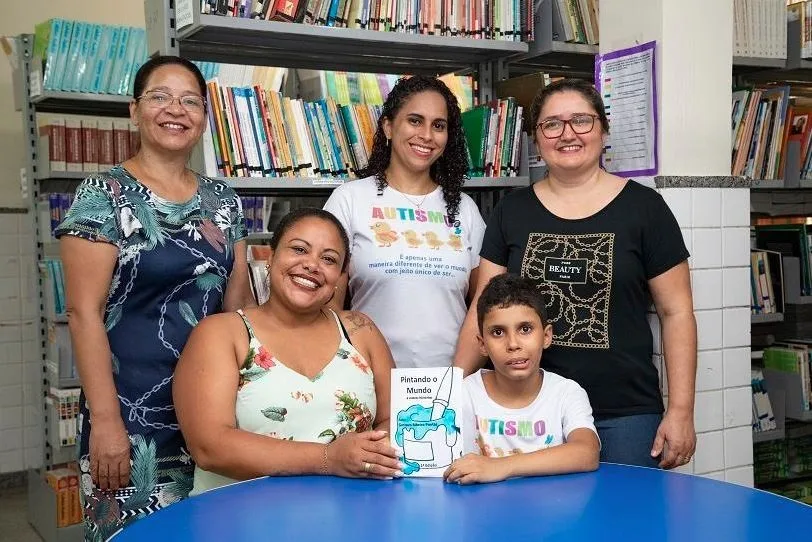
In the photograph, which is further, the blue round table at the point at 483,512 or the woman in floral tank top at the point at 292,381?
the woman in floral tank top at the point at 292,381

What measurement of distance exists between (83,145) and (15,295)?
4.34 ft

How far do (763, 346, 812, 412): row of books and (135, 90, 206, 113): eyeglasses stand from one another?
339 centimetres

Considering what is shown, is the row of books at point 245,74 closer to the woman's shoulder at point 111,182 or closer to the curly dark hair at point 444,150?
the curly dark hair at point 444,150

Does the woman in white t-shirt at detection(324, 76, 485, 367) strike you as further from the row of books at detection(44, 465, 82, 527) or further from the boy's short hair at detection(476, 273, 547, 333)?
the row of books at detection(44, 465, 82, 527)

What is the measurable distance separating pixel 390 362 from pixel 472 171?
133cm

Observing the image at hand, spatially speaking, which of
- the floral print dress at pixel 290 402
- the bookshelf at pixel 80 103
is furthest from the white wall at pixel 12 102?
the floral print dress at pixel 290 402

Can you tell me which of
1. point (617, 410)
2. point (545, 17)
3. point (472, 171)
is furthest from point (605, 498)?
Result: point (545, 17)

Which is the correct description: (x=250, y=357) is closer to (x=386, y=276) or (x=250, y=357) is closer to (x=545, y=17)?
(x=386, y=276)

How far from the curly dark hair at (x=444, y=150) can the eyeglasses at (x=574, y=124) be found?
0.47m

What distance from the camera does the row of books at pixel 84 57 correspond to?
4406mm

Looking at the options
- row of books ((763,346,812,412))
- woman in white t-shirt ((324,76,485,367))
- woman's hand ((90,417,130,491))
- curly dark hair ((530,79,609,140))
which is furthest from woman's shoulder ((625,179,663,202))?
row of books ((763,346,812,412))

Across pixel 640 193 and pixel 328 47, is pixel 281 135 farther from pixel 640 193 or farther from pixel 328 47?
pixel 640 193

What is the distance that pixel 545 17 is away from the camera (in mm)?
3416

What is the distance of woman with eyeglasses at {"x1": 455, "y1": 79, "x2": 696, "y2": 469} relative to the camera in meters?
2.33
